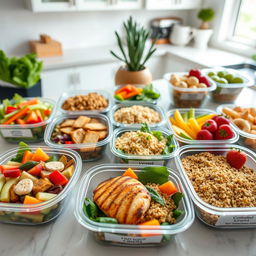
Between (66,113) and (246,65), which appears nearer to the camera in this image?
(66,113)

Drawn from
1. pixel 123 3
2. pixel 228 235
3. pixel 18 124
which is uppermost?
pixel 123 3

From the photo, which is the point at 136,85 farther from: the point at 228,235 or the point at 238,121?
the point at 228,235

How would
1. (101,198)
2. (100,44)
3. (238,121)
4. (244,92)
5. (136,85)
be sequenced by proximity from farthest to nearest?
(100,44), (244,92), (136,85), (238,121), (101,198)

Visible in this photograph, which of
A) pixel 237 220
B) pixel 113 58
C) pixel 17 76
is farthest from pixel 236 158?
pixel 113 58

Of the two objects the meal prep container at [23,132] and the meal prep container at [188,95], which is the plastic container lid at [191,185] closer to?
the meal prep container at [188,95]

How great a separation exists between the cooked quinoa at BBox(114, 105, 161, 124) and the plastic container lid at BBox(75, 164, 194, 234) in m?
0.29

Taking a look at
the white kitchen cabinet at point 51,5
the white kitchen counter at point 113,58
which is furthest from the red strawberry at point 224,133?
the white kitchen cabinet at point 51,5

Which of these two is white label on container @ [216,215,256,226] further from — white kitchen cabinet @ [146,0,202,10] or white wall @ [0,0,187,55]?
white wall @ [0,0,187,55]

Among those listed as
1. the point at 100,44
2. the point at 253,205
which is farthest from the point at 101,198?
the point at 100,44

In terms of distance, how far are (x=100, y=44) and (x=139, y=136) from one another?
7.55 feet

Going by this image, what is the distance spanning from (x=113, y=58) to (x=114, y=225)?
2172 mm

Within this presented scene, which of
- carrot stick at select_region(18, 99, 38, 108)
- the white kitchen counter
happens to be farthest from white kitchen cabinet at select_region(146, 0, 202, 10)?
carrot stick at select_region(18, 99, 38, 108)

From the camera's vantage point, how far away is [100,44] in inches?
113

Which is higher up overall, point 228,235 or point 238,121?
point 238,121
